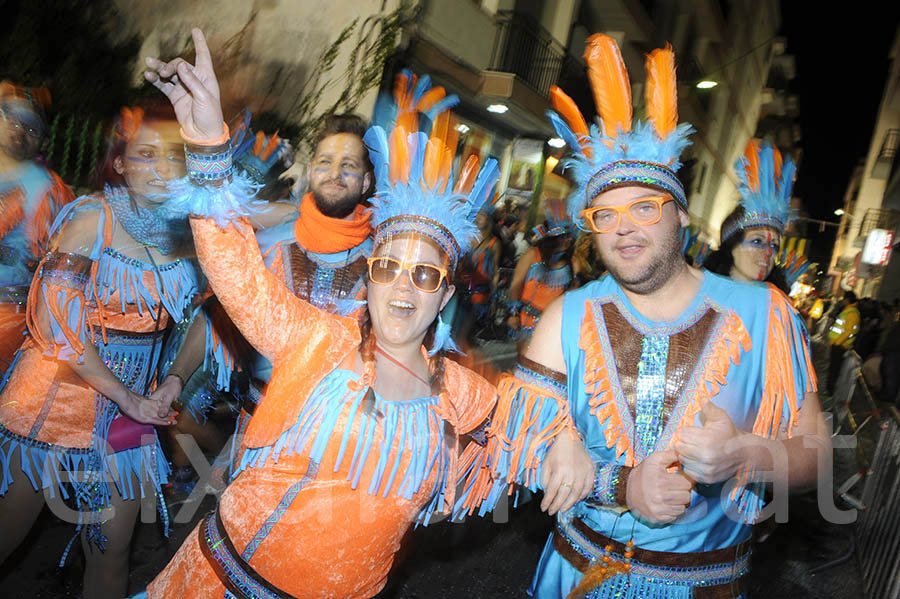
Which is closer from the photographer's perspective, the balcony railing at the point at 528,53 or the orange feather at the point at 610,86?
the orange feather at the point at 610,86

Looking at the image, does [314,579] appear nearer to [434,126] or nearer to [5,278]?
[434,126]

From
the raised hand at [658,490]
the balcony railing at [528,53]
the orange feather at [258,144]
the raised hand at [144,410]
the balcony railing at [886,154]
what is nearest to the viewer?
the raised hand at [658,490]

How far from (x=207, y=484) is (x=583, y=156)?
11.3ft

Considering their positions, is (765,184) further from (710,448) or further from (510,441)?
(510,441)

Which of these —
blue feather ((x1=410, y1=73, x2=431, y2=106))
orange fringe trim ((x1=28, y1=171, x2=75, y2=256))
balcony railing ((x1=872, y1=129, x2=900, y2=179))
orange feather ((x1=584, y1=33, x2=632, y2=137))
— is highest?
balcony railing ((x1=872, y1=129, x2=900, y2=179))

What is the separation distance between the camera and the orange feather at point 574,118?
216 centimetres

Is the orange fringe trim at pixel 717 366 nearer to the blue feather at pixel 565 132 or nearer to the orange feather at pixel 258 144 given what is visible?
the blue feather at pixel 565 132

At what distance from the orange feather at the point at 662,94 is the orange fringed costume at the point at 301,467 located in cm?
131

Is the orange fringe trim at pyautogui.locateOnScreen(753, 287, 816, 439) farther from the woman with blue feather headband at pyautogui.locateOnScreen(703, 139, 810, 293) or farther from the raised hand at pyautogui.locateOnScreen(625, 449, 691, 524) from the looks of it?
the woman with blue feather headband at pyautogui.locateOnScreen(703, 139, 810, 293)

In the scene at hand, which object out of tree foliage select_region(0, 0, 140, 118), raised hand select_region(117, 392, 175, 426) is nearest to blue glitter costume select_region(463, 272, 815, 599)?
raised hand select_region(117, 392, 175, 426)

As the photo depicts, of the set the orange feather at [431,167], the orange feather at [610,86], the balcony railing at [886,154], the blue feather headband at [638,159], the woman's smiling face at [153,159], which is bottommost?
the woman's smiling face at [153,159]

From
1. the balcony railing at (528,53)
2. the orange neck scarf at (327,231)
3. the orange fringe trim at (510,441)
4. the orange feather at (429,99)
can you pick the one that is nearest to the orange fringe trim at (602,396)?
the orange fringe trim at (510,441)

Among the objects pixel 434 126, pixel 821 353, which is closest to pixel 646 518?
pixel 434 126

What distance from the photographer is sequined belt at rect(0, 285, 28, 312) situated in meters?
3.02
